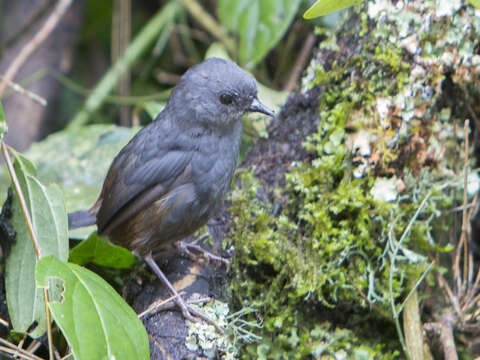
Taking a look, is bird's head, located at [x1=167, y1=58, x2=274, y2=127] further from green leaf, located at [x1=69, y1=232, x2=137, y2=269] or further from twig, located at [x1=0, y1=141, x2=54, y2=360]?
twig, located at [x1=0, y1=141, x2=54, y2=360]

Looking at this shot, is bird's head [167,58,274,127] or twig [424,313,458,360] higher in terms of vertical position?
bird's head [167,58,274,127]

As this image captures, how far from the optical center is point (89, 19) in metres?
5.03

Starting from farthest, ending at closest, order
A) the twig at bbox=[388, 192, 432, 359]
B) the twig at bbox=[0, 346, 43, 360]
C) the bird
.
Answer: the bird → the twig at bbox=[388, 192, 432, 359] → the twig at bbox=[0, 346, 43, 360]

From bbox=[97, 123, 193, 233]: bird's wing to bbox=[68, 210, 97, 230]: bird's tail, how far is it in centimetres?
23

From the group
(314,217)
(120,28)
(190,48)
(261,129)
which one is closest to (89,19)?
(120,28)

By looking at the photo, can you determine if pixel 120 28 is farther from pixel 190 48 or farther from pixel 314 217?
pixel 314 217

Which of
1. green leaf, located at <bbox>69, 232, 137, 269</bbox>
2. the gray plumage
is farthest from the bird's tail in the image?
green leaf, located at <bbox>69, 232, 137, 269</bbox>

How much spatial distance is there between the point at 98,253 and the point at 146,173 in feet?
1.39

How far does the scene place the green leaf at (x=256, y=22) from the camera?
3334 mm

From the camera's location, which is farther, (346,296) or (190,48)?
(190,48)

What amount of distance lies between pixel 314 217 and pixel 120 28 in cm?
288

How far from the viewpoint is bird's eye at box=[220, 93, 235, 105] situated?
248 centimetres

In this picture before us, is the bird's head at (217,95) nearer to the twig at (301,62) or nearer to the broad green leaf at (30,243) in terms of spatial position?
the broad green leaf at (30,243)

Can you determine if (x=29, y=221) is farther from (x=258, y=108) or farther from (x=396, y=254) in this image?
(x=396, y=254)
